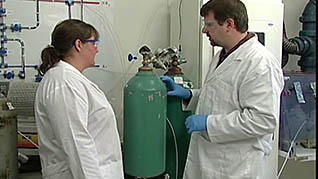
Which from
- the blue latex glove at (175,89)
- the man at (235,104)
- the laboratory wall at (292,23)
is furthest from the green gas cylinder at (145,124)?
the laboratory wall at (292,23)

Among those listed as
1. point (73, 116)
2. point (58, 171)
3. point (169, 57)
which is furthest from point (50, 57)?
point (169, 57)

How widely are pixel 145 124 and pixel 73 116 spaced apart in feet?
1.95

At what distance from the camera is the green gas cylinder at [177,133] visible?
2.06 metres

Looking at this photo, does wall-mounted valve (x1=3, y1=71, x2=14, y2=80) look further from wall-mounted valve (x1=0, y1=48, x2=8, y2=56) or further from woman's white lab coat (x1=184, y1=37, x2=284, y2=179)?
woman's white lab coat (x1=184, y1=37, x2=284, y2=179)

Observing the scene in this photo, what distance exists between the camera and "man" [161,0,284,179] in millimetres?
1599

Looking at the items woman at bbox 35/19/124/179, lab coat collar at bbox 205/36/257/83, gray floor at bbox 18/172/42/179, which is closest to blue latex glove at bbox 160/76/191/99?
lab coat collar at bbox 205/36/257/83

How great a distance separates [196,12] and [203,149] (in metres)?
0.92

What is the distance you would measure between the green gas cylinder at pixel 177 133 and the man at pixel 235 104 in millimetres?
285

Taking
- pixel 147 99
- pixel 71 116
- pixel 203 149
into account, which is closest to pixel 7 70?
pixel 147 99

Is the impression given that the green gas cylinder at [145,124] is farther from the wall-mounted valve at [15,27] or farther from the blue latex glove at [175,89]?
the wall-mounted valve at [15,27]

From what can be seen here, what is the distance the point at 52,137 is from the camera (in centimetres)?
144

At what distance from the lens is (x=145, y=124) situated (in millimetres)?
1890

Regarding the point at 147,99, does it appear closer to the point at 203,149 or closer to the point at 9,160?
the point at 203,149

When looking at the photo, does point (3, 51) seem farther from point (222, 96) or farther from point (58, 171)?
point (222, 96)
